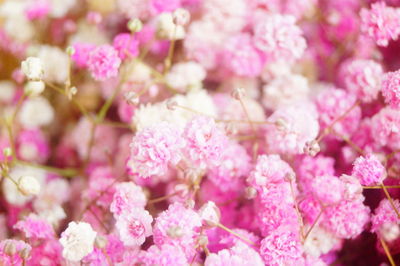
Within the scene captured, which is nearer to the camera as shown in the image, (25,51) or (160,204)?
(160,204)

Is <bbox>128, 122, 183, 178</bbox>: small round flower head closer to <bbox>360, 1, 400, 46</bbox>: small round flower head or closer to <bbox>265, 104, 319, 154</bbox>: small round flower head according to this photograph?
<bbox>265, 104, 319, 154</bbox>: small round flower head

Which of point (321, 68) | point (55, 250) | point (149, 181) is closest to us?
point (55, 250)

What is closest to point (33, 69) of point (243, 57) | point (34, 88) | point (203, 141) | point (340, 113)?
point (34, 88)

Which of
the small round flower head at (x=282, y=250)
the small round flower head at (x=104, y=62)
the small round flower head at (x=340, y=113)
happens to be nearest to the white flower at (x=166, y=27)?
the small round flower head at (x=104, y=62)

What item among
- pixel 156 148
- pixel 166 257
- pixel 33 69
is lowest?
pixel 166 257

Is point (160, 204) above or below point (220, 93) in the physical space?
below

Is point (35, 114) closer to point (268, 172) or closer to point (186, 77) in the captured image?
point (186, 77)

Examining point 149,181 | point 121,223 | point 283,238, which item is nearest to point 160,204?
point 149,181

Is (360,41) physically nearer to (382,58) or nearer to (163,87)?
(382,58)
